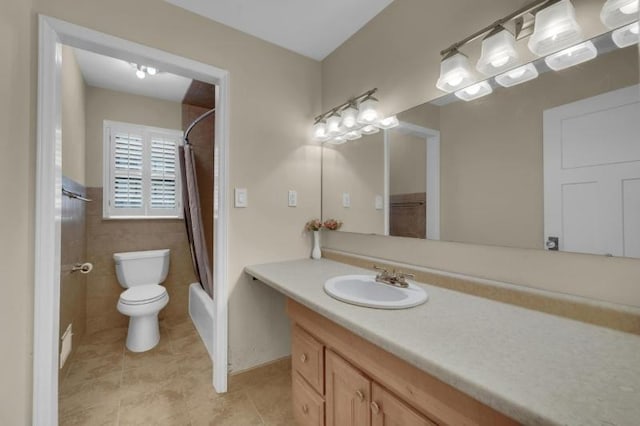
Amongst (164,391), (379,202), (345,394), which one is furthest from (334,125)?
(164,391)

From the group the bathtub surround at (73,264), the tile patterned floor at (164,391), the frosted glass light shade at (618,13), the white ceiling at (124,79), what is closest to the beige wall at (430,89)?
the frosted glass light shade at (618,13)

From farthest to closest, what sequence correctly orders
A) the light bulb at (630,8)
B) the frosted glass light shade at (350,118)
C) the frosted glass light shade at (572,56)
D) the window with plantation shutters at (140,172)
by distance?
the window with plantation shutters at (140,172)
the frosted glass light shade at (350,118)
the frosted glass light shade at (572,56)
the light bulb at (630,8)

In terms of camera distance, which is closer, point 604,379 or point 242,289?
point 604,379

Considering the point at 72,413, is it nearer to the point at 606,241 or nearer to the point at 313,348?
the point at 313,348

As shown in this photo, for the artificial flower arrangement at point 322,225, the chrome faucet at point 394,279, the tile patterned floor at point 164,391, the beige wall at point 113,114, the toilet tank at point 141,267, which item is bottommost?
the tile patterned floor at point 164,391

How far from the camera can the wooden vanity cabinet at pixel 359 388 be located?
0.67 metres

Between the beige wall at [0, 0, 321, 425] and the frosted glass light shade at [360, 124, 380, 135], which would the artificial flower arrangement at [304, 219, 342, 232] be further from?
the frosted glass light shade at [360, 124, 380, 135]

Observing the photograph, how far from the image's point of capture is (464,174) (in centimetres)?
124

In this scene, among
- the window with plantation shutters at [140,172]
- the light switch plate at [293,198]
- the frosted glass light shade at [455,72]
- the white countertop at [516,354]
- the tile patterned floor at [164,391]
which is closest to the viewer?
the white countertop at [516,354]

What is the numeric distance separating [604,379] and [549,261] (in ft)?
1.63

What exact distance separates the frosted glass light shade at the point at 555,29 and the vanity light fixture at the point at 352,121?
0.70m

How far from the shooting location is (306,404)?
1256mm

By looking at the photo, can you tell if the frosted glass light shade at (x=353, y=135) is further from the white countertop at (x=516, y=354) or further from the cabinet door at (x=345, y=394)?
the cabinet door at (x=345, y=394)

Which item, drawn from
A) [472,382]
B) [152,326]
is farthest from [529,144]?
[152,326]
